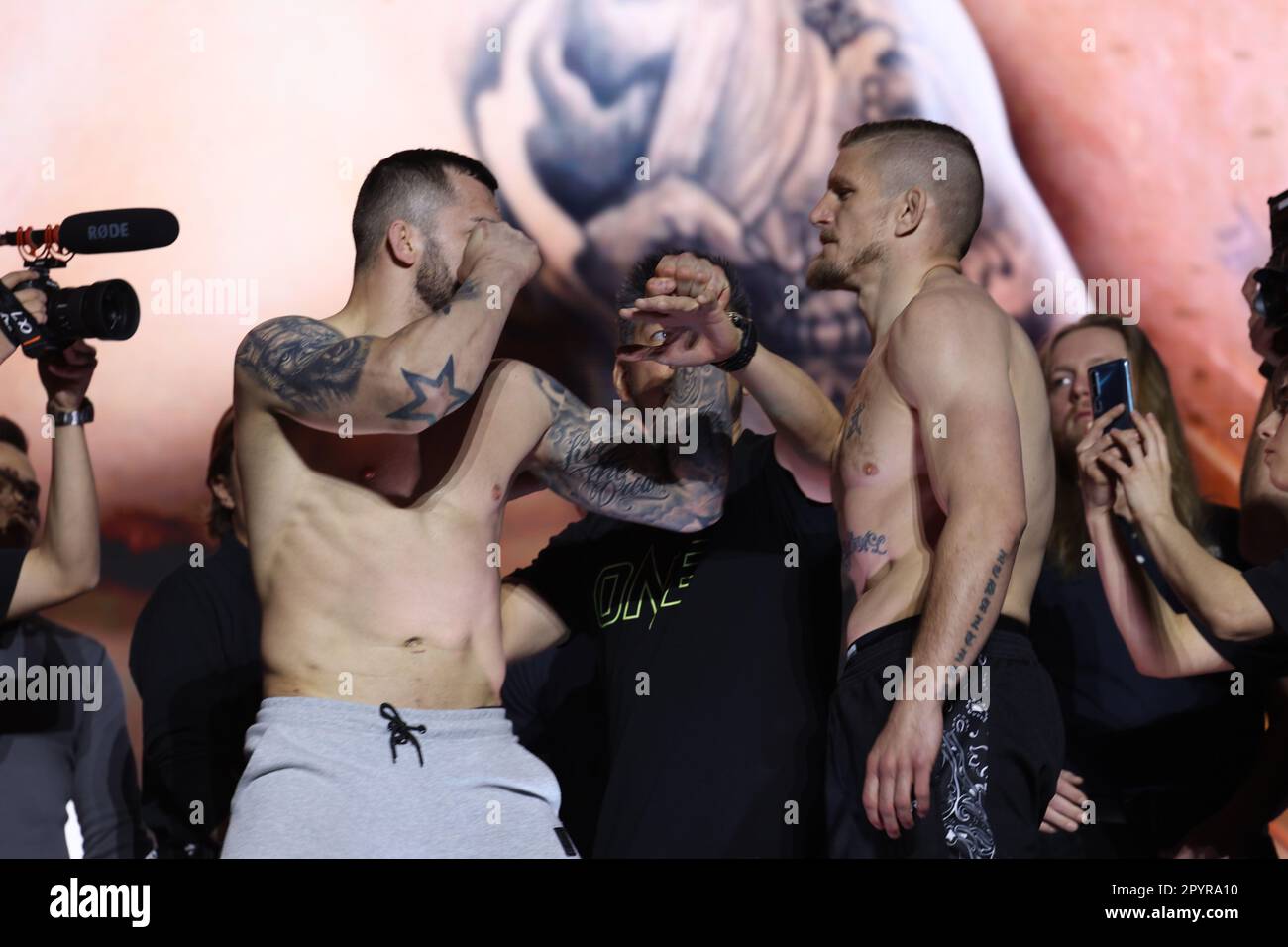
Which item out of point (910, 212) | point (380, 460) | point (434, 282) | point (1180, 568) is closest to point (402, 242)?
point (434, 282)

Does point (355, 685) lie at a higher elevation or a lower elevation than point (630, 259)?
lower

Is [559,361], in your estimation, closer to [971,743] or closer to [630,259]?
[630,259]

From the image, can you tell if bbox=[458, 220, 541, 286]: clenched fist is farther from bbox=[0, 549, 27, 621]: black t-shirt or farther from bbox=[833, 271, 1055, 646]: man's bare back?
bbox=[0, 549, 27, 621]: black t-shirt

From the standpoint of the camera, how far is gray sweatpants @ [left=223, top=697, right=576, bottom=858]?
83.2 inches

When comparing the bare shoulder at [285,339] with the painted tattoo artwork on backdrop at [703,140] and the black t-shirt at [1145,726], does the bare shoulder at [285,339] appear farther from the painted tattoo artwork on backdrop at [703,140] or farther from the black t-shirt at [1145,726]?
the black t-shirt at [1145,726]

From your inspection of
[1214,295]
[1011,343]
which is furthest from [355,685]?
[1214,295]

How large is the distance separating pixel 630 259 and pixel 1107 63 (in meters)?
1.32

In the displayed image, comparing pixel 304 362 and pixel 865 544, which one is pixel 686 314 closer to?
pixel 865 544

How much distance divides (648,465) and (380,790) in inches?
32.4

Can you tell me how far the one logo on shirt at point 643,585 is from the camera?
2746mm

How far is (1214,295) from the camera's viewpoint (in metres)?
3.61

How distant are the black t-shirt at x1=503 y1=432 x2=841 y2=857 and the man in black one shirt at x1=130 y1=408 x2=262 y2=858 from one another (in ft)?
1.87

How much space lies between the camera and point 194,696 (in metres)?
2.89

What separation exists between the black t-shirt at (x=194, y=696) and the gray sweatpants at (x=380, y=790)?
65 cm
